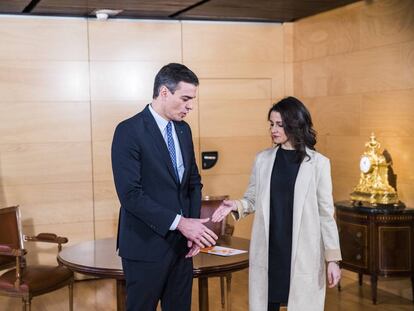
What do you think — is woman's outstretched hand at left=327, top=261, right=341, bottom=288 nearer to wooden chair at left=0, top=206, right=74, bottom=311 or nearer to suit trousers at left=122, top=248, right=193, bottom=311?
suit trousers at left=122, top=248, right=193, bottom=311

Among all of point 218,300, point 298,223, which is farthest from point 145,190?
point 218,300

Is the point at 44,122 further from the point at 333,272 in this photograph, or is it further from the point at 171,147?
the point at 333,272

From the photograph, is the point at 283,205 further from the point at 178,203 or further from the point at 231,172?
the point at 231,172

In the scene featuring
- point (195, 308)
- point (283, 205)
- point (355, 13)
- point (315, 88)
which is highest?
point (355, 13)

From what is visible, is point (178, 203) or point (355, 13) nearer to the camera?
point (178, 203)

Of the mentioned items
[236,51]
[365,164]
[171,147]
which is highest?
[236,51]

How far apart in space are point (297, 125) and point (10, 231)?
116 inches

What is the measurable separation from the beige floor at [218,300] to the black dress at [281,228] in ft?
7.27

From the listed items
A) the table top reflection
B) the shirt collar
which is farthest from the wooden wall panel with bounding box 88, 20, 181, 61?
the shirt collar

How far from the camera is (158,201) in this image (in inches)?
118

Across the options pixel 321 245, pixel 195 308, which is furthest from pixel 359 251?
pixel 321 245

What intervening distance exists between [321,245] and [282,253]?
0.20 metres

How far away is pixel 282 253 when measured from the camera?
3.32m

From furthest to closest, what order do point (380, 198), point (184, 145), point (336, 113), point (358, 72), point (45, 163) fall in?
1. point (336, 113)
2. point (45, 163)
3. point (358, 72)
4. point (380, 198)
5. point (184, 145)
